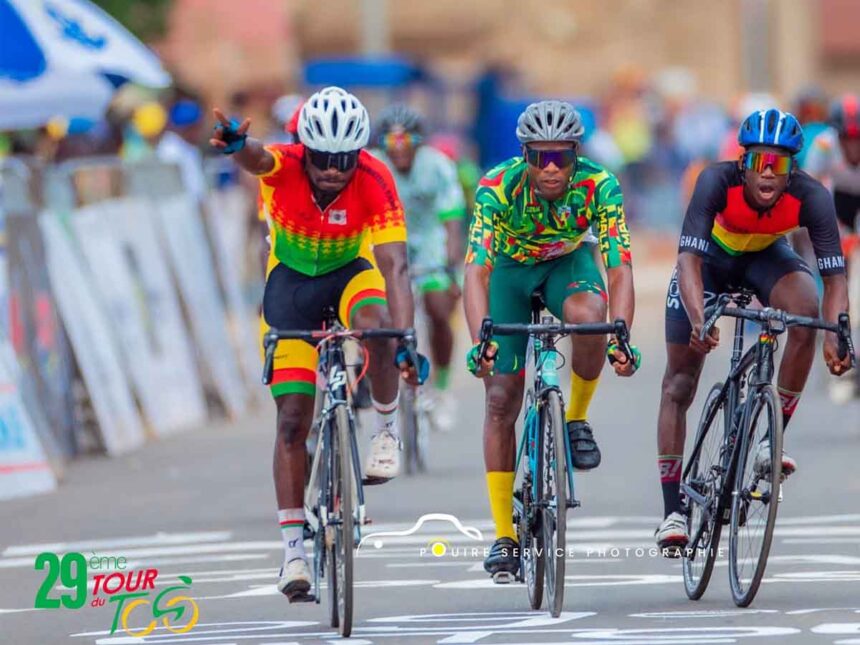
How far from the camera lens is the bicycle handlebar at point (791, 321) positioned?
996 centimetres

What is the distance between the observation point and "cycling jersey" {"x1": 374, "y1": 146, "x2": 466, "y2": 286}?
54.5 feet

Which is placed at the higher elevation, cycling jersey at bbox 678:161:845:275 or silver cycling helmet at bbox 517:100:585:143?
silver cycling helmet at bbox 517:100:585:143

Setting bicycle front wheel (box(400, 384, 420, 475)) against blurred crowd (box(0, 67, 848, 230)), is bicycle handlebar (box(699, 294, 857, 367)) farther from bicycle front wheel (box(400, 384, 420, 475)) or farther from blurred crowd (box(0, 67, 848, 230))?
bicycle front wheel (box(400, 384, 420, 475))

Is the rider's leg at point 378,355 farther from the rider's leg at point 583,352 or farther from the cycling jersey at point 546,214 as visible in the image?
the rider's leg at point 583,352

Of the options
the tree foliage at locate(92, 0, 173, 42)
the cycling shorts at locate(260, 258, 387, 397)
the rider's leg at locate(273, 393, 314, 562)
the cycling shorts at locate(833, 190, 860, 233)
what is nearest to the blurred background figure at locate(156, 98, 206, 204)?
Answer: the tree foliage at locate(92, 0, 173, 42)

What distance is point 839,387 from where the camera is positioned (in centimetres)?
1977

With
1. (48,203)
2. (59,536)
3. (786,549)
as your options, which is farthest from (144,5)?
(786,549)

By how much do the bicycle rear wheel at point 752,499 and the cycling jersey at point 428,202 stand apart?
260 inches

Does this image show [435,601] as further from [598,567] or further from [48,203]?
[48,203]

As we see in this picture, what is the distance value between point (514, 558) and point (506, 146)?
29.7 metres

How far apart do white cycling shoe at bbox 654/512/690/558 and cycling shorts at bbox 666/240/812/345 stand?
0.77 metres

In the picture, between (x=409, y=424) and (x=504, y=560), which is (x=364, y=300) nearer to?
(x=504, y=560)

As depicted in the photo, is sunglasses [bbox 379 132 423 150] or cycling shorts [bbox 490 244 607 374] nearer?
cycling shorts [bbox 490 244 607 374]

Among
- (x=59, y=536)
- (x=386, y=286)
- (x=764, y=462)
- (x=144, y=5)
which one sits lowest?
(x=59, y=536)
